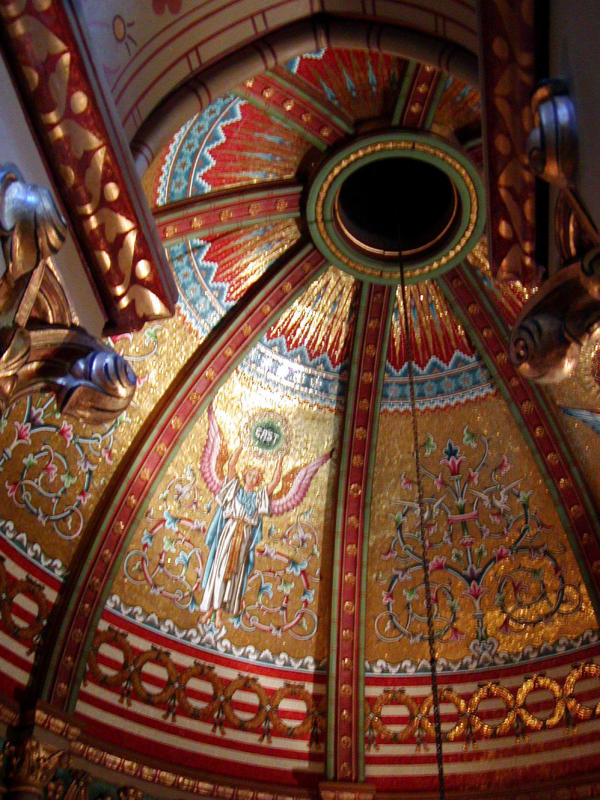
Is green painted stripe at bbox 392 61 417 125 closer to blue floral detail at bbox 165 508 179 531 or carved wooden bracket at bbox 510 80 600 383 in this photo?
Answer: carved wooden bracket at bbox 510 80 600 383

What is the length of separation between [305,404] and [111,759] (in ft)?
11.2

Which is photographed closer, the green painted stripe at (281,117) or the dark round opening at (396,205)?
the green painted stripe at (281,117)

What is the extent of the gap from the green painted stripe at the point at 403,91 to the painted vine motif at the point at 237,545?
9.42 ft

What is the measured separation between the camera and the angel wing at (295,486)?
814 centimetres

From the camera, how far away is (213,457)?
7.89m

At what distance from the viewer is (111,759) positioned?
6.55 metres

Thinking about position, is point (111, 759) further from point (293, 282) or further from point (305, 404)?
point (293, 282)

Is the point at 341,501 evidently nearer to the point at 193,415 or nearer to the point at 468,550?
the point at 468,550

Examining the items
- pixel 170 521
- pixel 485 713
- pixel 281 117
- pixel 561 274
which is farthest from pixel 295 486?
pixel 561 274

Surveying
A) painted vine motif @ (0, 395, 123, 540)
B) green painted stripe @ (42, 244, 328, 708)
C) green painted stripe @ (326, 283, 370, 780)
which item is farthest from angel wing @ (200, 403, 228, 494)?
green painted stripe @ (326, 283, 370, 780)

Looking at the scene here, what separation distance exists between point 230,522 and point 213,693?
4.84ft

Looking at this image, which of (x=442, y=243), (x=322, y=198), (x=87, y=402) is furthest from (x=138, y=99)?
(x=442, y=243)

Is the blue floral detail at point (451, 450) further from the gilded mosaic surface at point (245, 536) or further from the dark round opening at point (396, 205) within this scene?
the dark round opening at point (396, 205)

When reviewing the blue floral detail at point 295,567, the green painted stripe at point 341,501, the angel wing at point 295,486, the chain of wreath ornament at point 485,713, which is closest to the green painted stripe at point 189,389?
the green painted stripe at point 341,501
